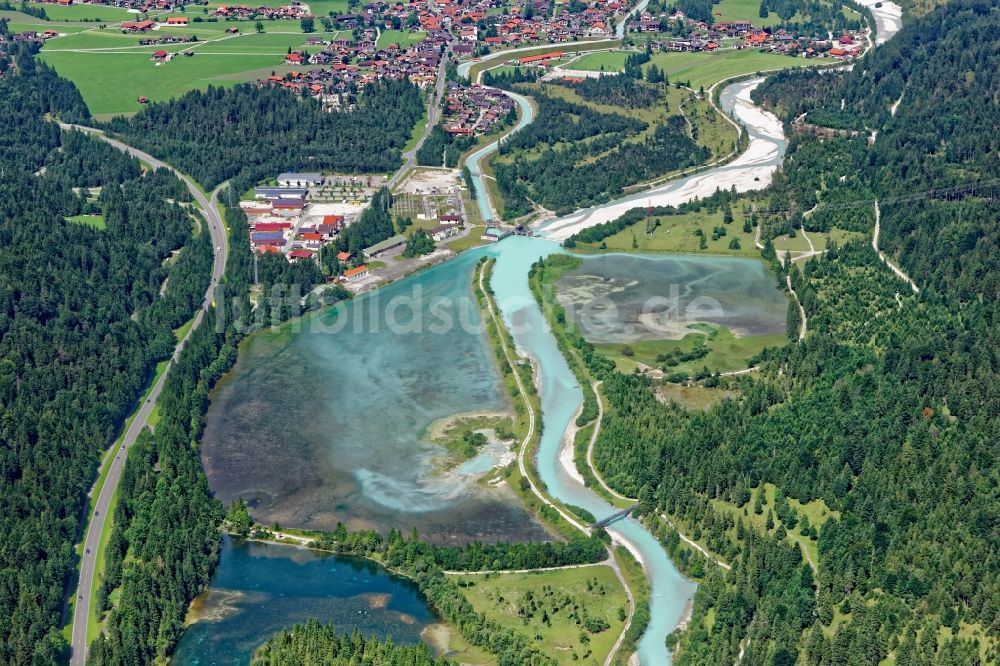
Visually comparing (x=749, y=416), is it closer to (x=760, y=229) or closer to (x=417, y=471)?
(x=417, y=471)

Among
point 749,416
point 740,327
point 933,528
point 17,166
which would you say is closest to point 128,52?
point 17,166

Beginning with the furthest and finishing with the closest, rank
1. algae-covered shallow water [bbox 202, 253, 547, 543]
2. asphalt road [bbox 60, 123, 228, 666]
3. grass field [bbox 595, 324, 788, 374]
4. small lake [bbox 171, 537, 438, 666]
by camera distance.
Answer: grass field [bbox 595, 324, 788, 374] → algae-covered shallow water [bbox 202, 253, 547, 543] → asphalt road [bbox 60, 123, 228, 666] → small lake [bbox 171, 537, 438, 666]

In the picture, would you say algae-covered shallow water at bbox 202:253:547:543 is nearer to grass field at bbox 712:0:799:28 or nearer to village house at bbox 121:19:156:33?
village house at bbox 121:19:156:33

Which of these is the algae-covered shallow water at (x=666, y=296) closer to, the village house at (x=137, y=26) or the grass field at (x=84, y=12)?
the village house at (x=137, y=26)

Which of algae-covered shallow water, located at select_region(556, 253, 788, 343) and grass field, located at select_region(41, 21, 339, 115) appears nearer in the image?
algae-covered shallow water, located at select_region(556, 253, 788, 343)

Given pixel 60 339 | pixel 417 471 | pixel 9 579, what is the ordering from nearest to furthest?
pixel 9 579 → pixel 417 471 → pixel 60 339

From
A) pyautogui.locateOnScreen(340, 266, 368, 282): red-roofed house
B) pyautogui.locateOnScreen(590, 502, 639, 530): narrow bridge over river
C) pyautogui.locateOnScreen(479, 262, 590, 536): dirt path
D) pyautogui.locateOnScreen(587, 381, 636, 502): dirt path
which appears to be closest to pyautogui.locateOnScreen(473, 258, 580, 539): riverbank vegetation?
pyautogui.locateOnScreen(479, 262, 590, 536): dirt path
